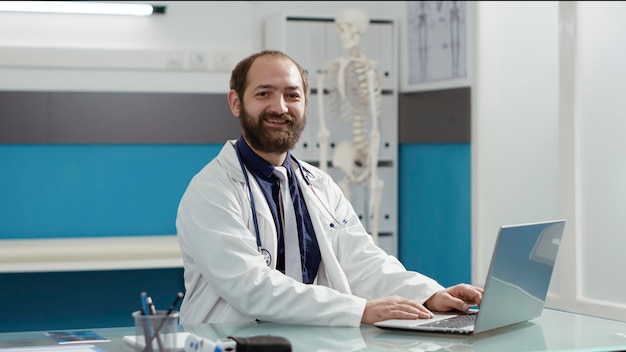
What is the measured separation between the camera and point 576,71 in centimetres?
378

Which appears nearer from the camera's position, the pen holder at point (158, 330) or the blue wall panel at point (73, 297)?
the pen holder at point (158, 330)

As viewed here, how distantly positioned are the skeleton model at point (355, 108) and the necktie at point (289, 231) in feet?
6.62

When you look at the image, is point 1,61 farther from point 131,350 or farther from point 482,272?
point 131,350

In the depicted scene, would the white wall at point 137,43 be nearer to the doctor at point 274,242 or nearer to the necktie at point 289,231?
the doctor at point 274,242

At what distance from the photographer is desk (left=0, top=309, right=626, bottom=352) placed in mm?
1720

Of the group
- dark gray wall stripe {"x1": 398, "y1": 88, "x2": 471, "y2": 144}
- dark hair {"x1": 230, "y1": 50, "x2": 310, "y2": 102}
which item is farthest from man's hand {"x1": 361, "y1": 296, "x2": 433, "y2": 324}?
dark gray wall stripe {"x1": 398, "y1": 88, "x2": 471, "y2": 144}

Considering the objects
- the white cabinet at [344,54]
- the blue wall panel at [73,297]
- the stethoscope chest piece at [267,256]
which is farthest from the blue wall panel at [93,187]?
the stethoscope chest piece at [267,256]

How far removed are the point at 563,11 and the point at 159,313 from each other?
2.78 metres

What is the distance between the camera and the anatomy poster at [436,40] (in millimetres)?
4395

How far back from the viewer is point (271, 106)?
7.70ft

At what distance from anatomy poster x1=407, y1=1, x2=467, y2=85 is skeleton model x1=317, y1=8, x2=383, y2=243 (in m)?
0.27

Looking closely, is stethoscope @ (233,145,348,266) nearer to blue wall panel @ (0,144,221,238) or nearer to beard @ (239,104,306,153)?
beard @ (239,104,306,153)

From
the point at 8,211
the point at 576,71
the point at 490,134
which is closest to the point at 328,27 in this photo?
the point at 490,134

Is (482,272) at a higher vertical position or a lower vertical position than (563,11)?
lower
